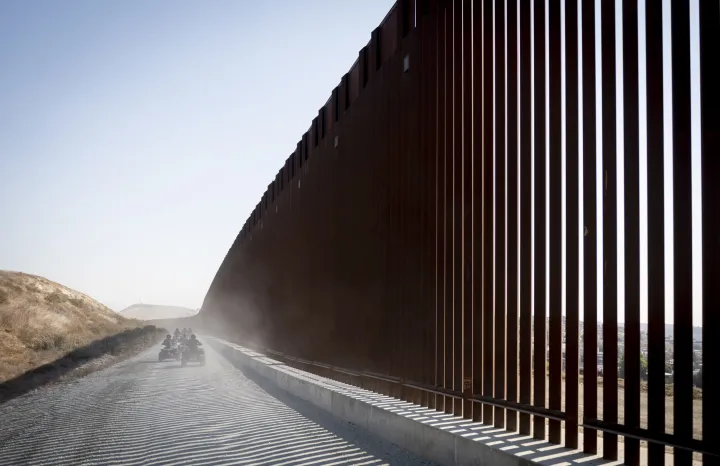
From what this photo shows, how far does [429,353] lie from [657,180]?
477 cm

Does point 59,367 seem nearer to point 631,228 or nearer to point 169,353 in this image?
point 169,353

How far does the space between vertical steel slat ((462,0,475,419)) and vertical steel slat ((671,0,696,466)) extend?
3.18 metres

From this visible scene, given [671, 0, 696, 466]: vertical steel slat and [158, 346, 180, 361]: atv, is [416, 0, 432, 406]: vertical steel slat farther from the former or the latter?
[158, 346, 180, 361]: atv

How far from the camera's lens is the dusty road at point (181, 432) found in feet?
24.3

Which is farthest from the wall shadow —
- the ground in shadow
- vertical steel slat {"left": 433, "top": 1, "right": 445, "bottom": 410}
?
vertical steel slat {"left": 433, "top": 1, "right": 445, "bottom": 410}

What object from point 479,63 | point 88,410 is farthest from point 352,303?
point 479,63

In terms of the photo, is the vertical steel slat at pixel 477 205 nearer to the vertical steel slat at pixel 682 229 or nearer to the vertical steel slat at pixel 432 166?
the vertical steel slat at pixel 432 166

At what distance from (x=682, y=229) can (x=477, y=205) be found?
10.9ft

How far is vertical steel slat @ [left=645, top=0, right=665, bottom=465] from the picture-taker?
4828 mm

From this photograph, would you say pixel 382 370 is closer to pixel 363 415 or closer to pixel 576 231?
pixel 363 415

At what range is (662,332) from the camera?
484 centimetres

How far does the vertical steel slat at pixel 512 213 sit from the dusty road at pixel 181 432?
1.34m

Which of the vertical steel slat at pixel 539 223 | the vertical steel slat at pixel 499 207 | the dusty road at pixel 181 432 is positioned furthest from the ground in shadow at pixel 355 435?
the vertical steel slat at pixel 539 223

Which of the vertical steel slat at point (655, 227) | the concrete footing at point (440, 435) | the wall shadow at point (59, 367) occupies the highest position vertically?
the vertical steel slat at point (655, 227)
